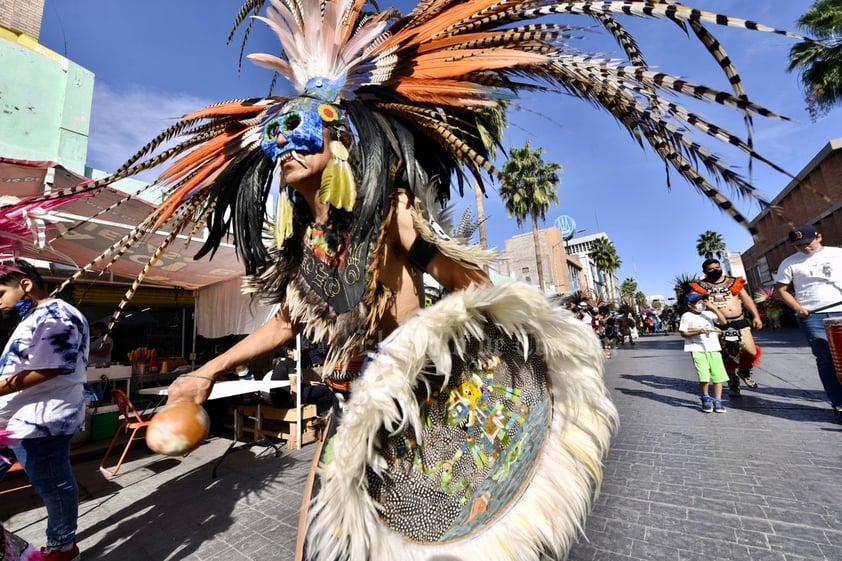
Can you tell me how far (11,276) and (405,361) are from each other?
2885 mm

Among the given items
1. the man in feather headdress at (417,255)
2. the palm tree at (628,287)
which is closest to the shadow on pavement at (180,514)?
the man in feather headdress at (417,255)

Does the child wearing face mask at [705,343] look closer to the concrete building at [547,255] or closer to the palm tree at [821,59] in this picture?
→ the palm tree at [821,59]

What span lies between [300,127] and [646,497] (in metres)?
3.21

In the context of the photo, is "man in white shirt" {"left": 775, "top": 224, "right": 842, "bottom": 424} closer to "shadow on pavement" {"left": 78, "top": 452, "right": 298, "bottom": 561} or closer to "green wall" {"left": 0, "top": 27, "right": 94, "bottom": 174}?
"shadow on pavement" {"left": 78, "top": 452, "right": 298, "bottom": 561}

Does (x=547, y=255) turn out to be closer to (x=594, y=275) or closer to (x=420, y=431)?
(x=594, y=275)

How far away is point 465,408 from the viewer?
41.1 inches

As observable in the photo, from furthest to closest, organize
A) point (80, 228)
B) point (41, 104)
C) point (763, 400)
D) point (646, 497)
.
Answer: point (41, 104), point (763, 400), point (80, 228), point (646, 497)

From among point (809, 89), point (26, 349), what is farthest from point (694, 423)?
point (809, 89)

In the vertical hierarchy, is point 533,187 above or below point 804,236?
above

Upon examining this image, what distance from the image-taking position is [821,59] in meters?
14.5

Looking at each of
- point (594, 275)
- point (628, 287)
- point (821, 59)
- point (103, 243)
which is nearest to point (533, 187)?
point (821, 59)

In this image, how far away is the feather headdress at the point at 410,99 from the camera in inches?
40.1

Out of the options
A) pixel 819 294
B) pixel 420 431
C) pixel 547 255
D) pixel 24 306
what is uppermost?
pixel 547 255

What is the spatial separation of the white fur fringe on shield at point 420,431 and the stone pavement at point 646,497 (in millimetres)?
1371
